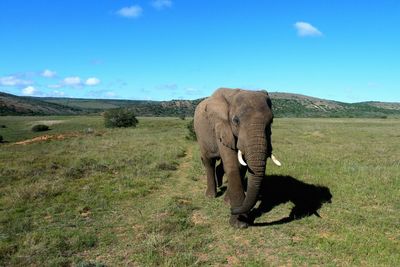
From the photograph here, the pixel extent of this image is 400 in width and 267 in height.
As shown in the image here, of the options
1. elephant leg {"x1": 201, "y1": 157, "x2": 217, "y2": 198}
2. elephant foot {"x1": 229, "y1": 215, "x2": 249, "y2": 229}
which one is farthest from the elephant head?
elephant leg {"x1": 201, "y1": 157, "x2": 217, "y2": 198}

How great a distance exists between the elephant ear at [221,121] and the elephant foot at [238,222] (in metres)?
1.75

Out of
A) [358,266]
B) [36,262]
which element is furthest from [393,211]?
[36,262]

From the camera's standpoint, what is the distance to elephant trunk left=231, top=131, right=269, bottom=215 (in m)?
9.45

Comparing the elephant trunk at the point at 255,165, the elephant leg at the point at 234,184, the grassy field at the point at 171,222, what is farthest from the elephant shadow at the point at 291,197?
the elephant trunk at the point at 255,165

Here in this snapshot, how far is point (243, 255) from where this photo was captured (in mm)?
8602

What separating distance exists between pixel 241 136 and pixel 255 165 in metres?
0.82

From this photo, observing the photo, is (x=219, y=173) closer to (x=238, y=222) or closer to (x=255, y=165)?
(x=238, y=222)

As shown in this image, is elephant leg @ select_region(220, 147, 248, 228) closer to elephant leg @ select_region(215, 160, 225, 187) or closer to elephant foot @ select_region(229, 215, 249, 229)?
elephant foot @ select_region(229, 215, 249, 229)

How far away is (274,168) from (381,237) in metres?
9.87

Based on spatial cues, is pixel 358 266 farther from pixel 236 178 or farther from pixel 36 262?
pixel 36 262

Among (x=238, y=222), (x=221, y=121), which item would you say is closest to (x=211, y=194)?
(x=238, y=222)

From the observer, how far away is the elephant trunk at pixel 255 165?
945cm

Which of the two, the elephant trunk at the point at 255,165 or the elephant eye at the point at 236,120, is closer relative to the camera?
the elephant trunk at the point at 255,165

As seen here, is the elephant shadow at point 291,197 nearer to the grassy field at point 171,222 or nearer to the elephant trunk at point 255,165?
the grassy field at point 171,222
